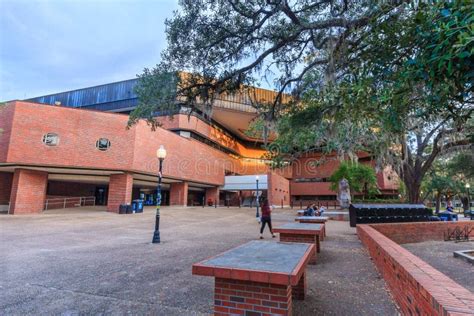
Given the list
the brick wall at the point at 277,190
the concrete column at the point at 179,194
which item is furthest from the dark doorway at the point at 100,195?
the brick wall at the point at 277,190

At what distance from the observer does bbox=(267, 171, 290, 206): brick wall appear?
3525 centimetres

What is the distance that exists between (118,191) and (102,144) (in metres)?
4.07

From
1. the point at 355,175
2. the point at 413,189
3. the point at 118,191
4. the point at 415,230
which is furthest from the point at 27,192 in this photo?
the point at 355,175

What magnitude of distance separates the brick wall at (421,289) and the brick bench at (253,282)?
1.26m

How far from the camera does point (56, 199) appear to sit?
2442cm

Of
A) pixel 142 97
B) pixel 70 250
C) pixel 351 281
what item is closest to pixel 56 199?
pixel 70 250

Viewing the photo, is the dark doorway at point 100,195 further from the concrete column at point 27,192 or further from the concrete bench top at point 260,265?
the concrete bench top at point 260,265

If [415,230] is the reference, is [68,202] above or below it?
above

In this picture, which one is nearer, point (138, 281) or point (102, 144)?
point (138, 281)

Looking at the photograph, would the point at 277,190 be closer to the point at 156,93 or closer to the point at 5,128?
the point at 5,128

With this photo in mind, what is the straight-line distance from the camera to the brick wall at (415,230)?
1024cm

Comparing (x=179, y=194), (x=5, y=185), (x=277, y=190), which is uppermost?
(x=277, y=190)

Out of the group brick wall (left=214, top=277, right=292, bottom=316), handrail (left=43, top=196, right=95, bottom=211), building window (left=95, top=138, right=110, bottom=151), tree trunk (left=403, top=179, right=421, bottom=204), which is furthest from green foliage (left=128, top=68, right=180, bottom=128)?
handrail (left=43, top=196, right=95, bottom=211)

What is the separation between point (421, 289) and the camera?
2842mm
